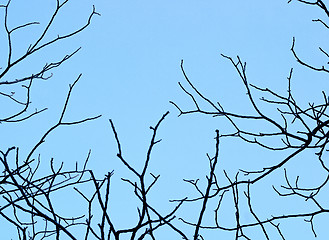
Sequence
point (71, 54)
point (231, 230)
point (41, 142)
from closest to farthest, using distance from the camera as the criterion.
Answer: point (41, 142)
point (231, 230)
point (71, 54)

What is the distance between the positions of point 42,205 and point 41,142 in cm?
68

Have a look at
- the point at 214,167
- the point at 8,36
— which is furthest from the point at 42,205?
the point at 8,36

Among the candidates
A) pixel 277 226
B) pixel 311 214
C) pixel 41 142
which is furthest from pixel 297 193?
pixel 41 142

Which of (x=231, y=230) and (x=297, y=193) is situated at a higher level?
(x=297, y=193)

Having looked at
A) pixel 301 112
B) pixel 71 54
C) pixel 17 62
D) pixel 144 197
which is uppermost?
pixel 71 54

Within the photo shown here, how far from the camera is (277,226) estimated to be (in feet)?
11.1

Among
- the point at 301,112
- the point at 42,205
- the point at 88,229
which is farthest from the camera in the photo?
the point at 301,112

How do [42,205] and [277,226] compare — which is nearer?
[42,205]

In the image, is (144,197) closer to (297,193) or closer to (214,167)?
(214,167)

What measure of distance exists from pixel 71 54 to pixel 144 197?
2213 mm

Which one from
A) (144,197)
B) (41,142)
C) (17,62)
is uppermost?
(17,62)

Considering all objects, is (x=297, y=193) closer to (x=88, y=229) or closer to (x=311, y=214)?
(x=311, y=214)

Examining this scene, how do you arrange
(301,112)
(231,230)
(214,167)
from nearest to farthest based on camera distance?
(214,167)
(231,230)
(301,112)

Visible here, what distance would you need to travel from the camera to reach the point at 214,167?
2.13m
